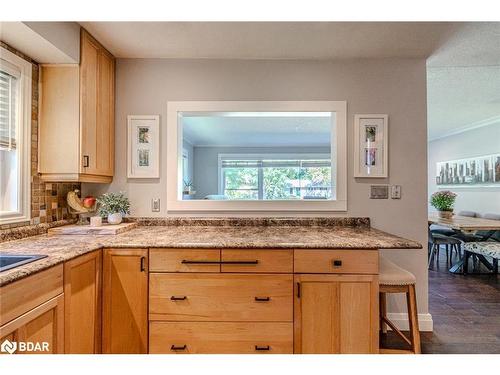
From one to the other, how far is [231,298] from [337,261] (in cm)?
67

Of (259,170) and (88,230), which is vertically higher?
(259,170)

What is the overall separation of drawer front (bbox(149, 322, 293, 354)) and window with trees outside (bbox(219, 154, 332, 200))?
631 centimetres

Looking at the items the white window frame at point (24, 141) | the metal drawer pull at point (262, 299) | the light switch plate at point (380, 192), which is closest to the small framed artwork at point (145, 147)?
the white window frame at point (24, 141)

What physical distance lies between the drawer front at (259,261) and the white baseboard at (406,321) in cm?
133

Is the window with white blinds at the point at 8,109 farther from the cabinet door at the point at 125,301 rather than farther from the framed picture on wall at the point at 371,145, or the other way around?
the framed picture on wall at the point at 371,145

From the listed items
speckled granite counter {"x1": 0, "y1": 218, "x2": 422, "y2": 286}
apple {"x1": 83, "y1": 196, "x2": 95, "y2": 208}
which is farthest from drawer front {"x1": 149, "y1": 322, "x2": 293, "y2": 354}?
apple {"x1": 83, "y1": 196, "x2": 95, "y2": 208}

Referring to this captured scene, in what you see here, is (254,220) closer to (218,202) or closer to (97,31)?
(218,202)

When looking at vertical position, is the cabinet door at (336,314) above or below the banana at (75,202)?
below

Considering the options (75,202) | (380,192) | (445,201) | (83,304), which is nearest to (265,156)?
(445,201)

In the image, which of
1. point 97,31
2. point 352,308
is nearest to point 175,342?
point 352,308

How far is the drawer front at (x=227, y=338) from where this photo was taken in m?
1.71

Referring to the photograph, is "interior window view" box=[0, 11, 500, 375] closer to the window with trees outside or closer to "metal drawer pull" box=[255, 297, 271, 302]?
"metal drawer pull" box=[255, 297, 271, 302]

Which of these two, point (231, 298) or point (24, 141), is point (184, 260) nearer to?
point (231, 298)

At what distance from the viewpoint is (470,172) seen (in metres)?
5.53
